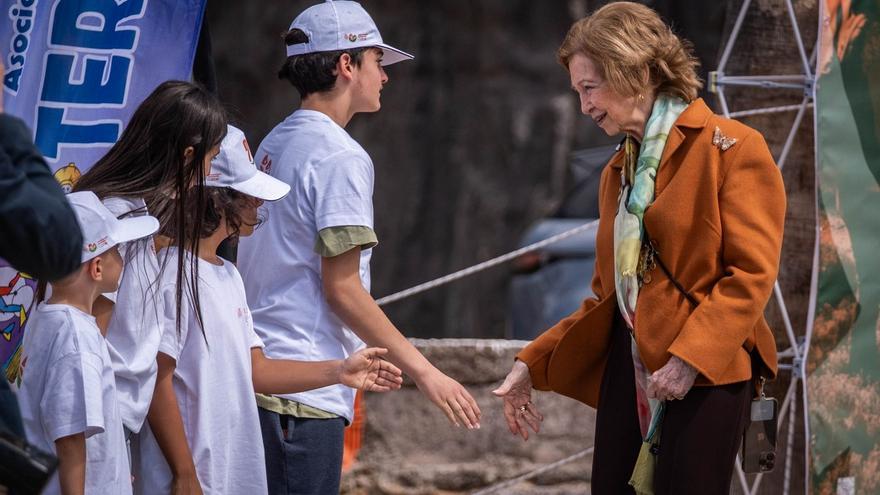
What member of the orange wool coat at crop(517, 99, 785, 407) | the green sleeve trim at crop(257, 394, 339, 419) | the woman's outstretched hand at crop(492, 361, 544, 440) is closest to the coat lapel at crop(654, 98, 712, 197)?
the orange wool coat at crop(517, 99, 785, 407)

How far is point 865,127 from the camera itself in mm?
4000

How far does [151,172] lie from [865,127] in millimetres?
2138

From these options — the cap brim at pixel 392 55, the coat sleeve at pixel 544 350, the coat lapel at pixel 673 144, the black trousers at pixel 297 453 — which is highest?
the cap brim at pixel 392 55

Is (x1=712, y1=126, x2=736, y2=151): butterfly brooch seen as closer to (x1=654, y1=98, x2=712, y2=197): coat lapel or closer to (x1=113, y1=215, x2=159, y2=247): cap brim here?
(x1=654, y1=98, x2=712, y2=197): coat lapel

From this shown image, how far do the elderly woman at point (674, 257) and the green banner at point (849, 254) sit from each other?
0.95 m

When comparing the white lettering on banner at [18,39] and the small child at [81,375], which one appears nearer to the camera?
the small child at [81,375]

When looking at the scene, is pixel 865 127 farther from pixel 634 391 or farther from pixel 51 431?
pixel 51 431

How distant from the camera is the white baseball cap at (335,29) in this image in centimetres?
333

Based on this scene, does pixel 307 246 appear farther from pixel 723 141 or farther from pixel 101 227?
pixel 723 141

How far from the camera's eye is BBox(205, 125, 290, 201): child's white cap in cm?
302

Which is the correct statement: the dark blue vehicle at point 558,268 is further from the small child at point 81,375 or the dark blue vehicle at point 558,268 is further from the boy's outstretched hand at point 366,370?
the small child at point 81,375

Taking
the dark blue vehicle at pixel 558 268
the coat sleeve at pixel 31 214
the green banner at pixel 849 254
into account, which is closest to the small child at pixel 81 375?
the coat sleeve at pixel 31 214

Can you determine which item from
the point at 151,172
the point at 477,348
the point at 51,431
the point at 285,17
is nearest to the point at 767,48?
the point at 477,348

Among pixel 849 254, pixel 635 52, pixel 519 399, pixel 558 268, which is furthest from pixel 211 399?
pixel 558 268
